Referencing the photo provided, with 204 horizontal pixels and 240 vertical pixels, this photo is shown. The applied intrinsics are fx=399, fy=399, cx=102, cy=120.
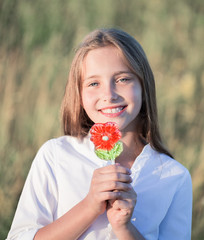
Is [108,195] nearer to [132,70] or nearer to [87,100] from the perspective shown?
[87,100]

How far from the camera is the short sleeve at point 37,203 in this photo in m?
1.53

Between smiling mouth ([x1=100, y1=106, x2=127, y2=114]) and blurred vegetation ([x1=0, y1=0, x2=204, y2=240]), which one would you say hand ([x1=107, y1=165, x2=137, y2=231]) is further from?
blurred vegetation ([x1=0, y1=0, x2=204, y2=240])

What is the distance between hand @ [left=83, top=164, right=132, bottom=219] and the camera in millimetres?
1271

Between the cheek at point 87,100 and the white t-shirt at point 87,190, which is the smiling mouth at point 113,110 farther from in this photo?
the white t-shirt at point 87,190

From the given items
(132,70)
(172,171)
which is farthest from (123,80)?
(172,171)

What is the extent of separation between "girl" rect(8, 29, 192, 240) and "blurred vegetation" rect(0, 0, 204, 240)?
3.82ft

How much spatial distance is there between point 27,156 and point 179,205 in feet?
4.89

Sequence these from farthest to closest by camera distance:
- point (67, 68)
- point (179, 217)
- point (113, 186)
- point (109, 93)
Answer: point (67, 68), point (179, 217), point (109, 93), point (113, 186)

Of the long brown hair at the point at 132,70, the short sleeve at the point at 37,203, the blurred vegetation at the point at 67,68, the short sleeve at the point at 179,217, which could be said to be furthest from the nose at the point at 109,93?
the blurred vegetation at the point at 67,68

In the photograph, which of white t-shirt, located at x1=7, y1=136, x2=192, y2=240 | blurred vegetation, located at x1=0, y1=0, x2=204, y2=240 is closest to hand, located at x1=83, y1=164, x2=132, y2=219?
white t-shirt, located at x1=7, y1=136, x2=192, y2=240

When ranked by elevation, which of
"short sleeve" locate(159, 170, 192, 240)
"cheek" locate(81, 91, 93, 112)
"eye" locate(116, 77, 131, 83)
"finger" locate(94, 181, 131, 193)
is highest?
"eye" locate(116, 77, 131, 83)

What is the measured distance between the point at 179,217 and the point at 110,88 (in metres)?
0.61

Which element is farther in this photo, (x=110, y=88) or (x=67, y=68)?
(x=67, y=68)

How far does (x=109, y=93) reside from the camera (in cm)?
152
